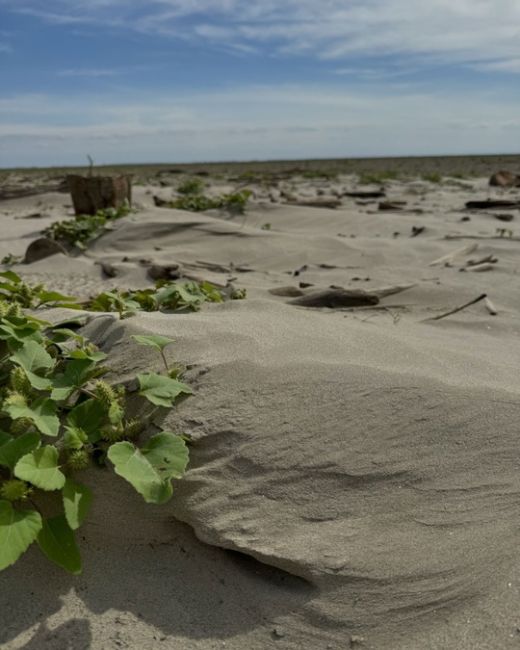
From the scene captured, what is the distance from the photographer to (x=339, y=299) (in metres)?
3.03

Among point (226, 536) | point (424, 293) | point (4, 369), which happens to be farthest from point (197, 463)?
point (424, 293)

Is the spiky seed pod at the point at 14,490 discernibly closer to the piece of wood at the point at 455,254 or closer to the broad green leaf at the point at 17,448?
the broad green leaf at the point at 17,448

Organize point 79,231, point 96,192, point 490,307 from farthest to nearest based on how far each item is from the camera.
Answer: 1. point 96,192
2. point 79,231
3. point 490,307

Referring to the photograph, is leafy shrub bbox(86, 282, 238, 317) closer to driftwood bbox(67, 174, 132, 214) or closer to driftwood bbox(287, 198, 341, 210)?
driftwood bbox(67, 174, 132, 214)

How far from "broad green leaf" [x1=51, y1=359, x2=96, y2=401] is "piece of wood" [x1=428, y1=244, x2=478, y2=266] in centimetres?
297

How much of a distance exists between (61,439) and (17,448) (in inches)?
7.1

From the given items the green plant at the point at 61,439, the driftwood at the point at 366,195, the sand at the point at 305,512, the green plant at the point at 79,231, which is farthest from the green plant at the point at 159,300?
the driftwood at the point at 366,195

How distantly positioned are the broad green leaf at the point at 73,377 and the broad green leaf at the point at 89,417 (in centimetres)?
5

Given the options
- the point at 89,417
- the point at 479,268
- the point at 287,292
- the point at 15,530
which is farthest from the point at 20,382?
the point at 479,268

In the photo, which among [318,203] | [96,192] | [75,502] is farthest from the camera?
[318,203]

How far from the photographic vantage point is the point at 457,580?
1.31 meters

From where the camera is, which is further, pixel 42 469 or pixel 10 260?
pixel 10 260

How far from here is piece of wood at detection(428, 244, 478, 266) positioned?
420 centimetres

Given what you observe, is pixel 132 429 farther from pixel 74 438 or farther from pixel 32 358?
pixel 32 358
